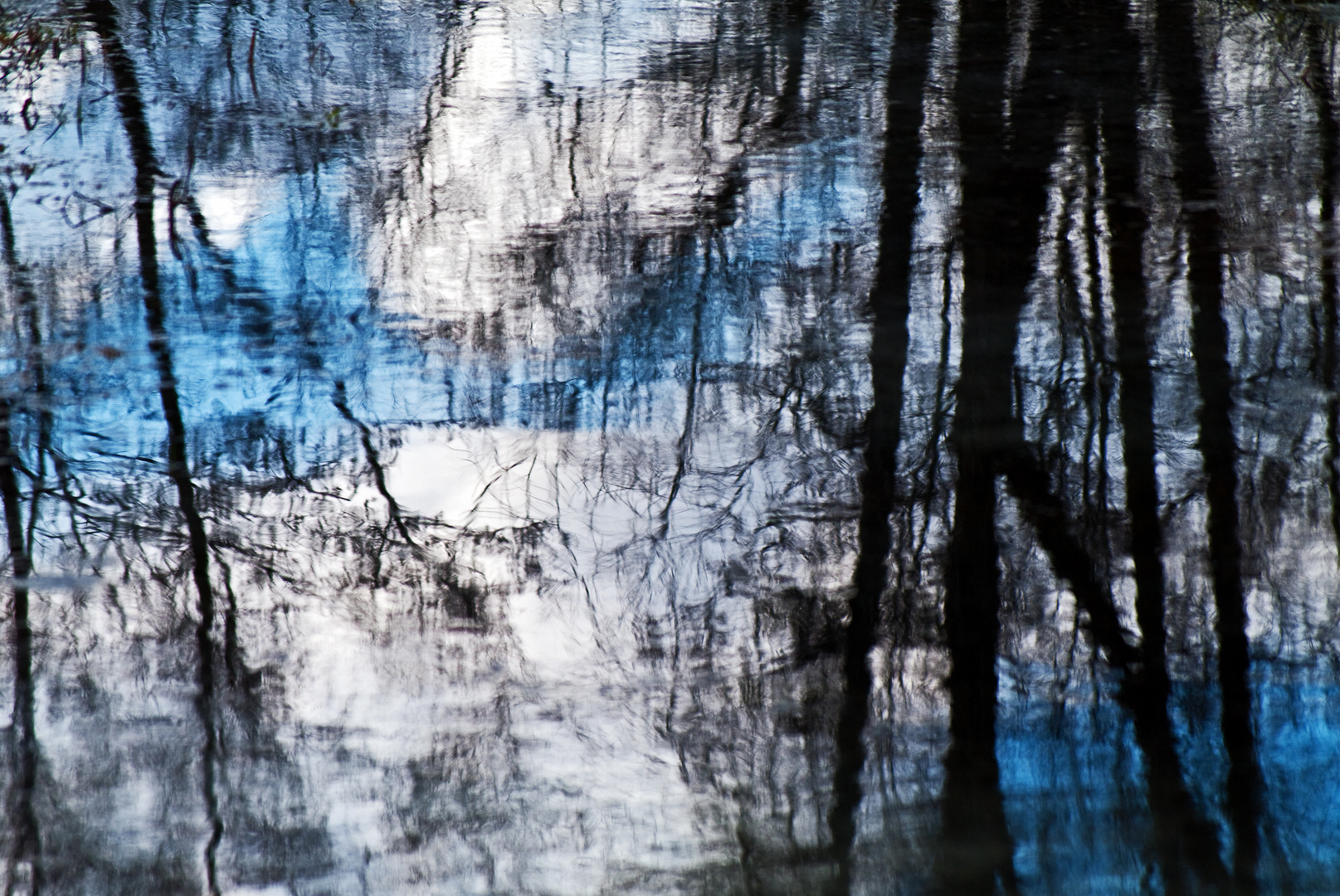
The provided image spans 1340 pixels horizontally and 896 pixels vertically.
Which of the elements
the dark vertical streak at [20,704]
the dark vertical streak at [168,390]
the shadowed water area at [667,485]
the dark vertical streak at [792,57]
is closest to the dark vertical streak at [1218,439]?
the shadowed water area at [667,485]

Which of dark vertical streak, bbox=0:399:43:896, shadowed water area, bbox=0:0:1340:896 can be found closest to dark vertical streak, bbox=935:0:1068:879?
shadowed water area, bbox=0:0:1340:896

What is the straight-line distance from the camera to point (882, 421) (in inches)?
130

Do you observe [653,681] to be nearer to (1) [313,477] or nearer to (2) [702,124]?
(1) [313,477]

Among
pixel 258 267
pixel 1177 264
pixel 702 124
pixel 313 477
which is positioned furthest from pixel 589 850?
pixel 702 124

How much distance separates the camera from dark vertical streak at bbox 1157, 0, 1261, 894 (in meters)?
2.32

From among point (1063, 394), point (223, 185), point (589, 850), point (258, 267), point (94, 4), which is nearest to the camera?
point (589, 850)

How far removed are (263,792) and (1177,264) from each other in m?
3.29

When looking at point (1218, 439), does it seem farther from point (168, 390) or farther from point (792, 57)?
point (792, 57)

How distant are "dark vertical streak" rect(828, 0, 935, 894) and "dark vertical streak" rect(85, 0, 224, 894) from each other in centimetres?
123

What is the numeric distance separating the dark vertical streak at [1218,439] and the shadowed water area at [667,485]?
0.05ft

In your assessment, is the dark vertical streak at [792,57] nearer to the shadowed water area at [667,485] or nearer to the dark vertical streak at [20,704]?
the shadowed water area at [667,485]

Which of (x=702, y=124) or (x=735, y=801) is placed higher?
(x=702, y=124)

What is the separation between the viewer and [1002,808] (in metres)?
2.29

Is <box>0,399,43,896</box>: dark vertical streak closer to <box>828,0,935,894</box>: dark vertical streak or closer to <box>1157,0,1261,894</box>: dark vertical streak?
<box>828,0,935,894</box>: dark vertical streak
